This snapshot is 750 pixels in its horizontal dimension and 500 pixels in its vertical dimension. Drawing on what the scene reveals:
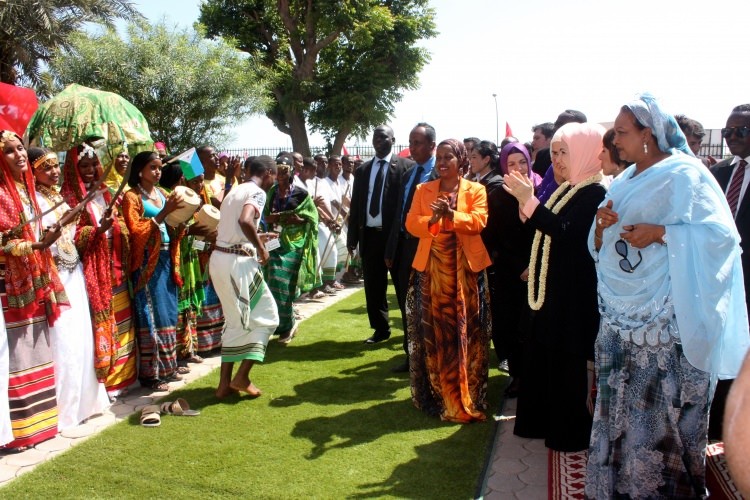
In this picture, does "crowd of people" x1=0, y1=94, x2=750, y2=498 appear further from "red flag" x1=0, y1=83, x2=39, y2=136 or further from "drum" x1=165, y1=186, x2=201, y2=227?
"red flag" x1=0, y1=83, x2=39, y2=136

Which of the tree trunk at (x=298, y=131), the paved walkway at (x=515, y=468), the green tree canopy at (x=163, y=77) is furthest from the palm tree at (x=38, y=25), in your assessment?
the paved walkway at (x=515, y=468)

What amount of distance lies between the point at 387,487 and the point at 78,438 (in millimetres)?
2243

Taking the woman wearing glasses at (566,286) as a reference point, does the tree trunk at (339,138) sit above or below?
above

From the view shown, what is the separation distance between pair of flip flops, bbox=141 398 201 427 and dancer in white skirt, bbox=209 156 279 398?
0.35 meters

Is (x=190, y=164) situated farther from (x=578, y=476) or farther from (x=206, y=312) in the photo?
(x=578, y=476)

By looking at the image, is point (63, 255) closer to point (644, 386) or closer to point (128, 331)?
point (128, 331)

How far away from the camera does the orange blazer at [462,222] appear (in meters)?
4.39

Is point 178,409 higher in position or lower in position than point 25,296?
lower

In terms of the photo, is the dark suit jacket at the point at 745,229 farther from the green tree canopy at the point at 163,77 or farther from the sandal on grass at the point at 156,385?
the green tree canopy at the point at 163,77

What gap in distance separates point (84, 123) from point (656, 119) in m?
4.06

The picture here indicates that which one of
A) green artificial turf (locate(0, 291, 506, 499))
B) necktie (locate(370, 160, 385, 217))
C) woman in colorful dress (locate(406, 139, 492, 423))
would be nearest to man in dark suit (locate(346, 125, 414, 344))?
necktie (locate(370, 160, 385, 217))

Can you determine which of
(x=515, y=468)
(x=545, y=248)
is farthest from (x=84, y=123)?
(x=515, y=468)

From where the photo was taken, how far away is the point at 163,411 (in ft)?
15.4

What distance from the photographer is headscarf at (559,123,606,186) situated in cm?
362
